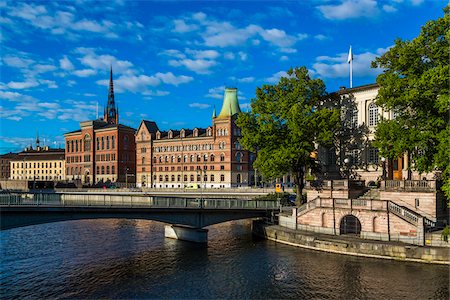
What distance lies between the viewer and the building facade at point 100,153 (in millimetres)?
143125

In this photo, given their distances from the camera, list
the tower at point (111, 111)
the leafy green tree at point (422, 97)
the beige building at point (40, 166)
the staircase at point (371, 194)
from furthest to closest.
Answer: the tower at point (111, 111), the beige building at point (40, 166), the staircase at point (371, 194), the leafy green tree at point (422, 97)

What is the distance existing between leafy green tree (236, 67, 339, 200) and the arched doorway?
1056cm

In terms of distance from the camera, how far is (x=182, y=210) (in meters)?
43.7

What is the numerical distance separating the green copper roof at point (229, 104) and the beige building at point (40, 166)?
8798cm

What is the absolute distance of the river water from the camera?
90.8ft

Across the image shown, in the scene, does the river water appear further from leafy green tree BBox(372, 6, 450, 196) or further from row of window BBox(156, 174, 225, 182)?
row of window BBox(156, 174, 225, 182)

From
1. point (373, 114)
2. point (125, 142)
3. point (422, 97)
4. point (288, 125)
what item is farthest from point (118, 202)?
point (125, 142)

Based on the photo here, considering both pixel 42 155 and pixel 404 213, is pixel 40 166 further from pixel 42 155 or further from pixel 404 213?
pixel 404 213

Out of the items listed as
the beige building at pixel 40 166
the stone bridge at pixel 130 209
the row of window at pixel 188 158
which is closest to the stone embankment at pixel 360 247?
the stone bridge at pixel 130 209

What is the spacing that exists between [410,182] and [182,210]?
2340cm

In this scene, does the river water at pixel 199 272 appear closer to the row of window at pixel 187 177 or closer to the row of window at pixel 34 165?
the row of window at pixel 187 177

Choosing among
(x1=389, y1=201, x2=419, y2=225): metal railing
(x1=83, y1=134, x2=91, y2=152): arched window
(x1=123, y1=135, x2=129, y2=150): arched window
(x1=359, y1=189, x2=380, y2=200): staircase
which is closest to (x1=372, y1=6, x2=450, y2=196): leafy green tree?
(x1=389, y1=201, x2=419, y2=225): metal railing

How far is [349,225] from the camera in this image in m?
42.7

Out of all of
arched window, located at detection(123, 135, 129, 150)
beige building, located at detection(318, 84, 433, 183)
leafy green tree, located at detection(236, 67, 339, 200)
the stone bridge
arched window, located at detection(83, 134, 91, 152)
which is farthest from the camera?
arched window, located at detection(83, 134, 91, 152)
